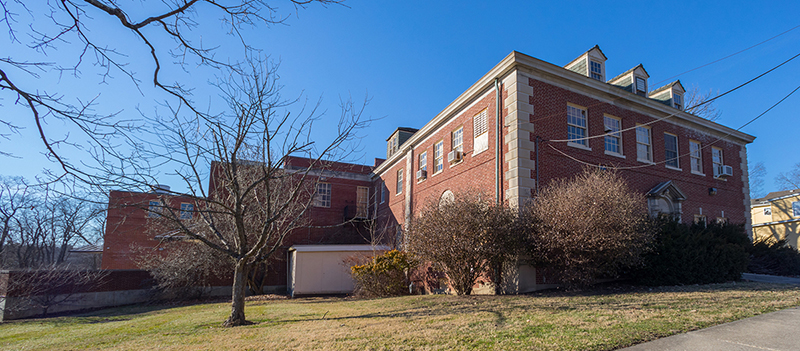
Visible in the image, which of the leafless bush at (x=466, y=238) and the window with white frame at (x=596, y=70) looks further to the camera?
the window with white frame at (x=596, y=70)

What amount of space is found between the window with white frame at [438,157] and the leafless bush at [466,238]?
611 centimetres

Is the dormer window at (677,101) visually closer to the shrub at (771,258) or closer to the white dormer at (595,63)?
the white dormer at (595,63)

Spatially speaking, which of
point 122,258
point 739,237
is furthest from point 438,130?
point 122,258

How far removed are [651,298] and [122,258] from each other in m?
31.0

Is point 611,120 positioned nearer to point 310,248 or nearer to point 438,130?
point 438,130

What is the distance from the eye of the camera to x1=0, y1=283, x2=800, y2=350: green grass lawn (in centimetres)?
541

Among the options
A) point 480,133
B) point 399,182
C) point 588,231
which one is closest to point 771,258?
point 588,231

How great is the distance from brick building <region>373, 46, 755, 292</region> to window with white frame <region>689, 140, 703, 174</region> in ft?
0.13

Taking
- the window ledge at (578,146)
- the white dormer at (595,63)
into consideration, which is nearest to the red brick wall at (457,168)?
the window ledge at (578,146)

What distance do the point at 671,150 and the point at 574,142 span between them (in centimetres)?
572

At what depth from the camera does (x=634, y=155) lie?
14.9m

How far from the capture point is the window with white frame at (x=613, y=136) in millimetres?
14531

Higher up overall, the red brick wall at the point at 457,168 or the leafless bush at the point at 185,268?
the red brick wall at the point at 457,168

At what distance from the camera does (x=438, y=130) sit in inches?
711
